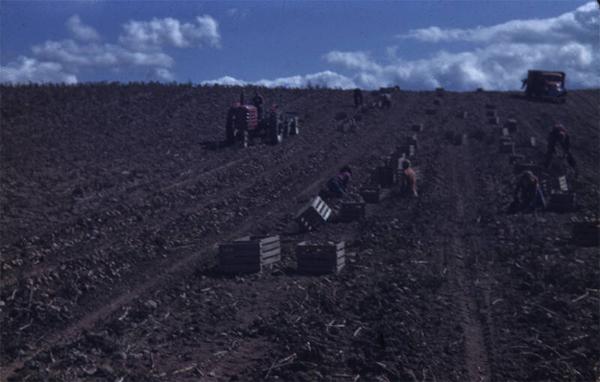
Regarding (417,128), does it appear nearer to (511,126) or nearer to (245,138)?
(511,126)

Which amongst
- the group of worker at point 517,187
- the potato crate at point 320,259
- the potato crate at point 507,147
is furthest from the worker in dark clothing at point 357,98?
the potato crate at point 320,259

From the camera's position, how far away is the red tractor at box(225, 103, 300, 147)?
3644cm

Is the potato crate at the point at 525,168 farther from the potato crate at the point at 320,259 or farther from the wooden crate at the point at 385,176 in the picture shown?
the potato crate at the point at 320,259

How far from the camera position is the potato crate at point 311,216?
20.0 meters

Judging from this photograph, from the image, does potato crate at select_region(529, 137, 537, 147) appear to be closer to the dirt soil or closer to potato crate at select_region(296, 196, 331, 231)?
the dirt soil

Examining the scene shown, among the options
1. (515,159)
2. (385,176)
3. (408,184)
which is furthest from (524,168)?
(408,184)

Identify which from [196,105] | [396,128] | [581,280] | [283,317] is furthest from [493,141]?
[283,317]

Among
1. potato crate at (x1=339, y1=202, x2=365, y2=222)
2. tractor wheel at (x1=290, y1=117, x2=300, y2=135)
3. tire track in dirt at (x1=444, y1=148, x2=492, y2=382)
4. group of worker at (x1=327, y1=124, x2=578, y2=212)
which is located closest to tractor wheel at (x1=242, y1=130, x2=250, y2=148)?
tractor wheel at (x1=290, y1=117, x2=300, y2=135)

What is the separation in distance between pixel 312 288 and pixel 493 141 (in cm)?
2797

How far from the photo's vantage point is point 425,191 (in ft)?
85.7

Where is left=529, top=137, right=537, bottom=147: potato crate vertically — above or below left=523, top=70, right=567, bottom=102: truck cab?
below

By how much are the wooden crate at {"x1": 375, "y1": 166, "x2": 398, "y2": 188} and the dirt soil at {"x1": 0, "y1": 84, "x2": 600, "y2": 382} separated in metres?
0.89

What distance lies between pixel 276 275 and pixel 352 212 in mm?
6002

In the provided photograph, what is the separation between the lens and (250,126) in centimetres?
3709
